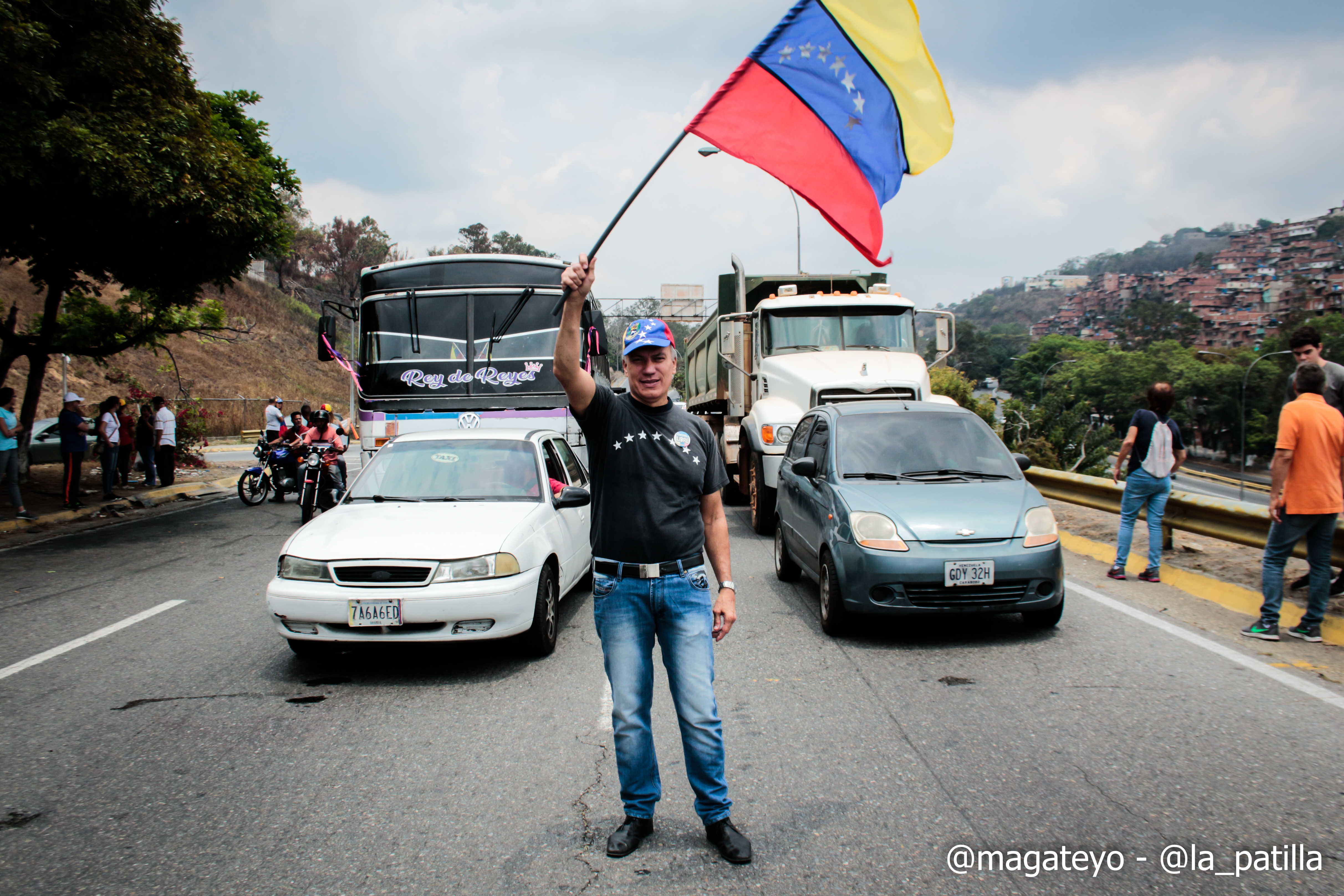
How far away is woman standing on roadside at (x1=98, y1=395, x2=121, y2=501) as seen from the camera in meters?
15.9

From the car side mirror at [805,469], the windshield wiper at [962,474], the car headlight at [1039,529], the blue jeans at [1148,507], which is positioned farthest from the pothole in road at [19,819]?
the blue jeans at [1148,507]

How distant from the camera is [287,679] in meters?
5.48

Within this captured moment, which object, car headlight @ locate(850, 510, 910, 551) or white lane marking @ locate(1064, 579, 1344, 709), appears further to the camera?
car headlight @ locate(850, 510, 910, 551)

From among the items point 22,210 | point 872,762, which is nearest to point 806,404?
point 872,762

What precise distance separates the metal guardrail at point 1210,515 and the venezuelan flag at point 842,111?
14.6ft

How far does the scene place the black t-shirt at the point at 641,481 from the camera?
127 inches

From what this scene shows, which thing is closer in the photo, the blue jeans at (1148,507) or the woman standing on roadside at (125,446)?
the blue jeans at (1148,507)

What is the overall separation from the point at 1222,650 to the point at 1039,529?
4.28 ft

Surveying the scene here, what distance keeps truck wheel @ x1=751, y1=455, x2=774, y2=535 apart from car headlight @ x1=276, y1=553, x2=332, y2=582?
6502 mm

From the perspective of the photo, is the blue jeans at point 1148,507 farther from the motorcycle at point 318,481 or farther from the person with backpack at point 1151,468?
the motorcycle at point 318,481

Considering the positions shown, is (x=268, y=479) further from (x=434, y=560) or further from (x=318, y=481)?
(x=434, y=560)

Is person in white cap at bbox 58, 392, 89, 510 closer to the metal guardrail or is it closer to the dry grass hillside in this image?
the metal guardrail

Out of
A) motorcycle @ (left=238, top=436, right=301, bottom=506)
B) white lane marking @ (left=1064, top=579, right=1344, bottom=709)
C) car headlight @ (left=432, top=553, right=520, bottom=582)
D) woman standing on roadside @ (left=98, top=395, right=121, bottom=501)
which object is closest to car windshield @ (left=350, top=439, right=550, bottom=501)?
car headlight @ (left=432, top=553, right=520, bottom=582)

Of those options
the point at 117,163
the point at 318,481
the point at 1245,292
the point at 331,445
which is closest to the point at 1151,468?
the point at 318,481
